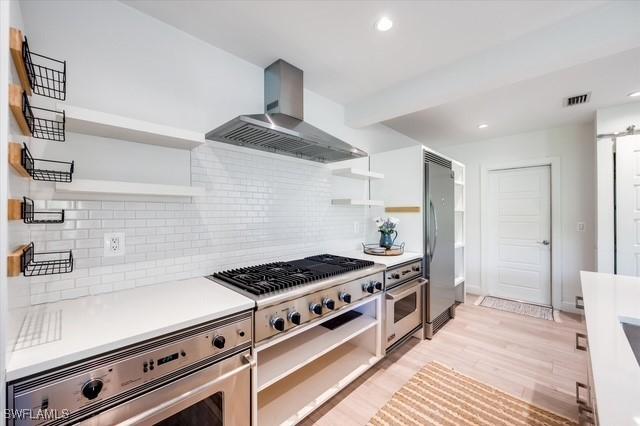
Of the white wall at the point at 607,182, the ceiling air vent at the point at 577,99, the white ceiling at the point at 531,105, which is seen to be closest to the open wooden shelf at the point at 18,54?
the white ceiling at the point at 531,105

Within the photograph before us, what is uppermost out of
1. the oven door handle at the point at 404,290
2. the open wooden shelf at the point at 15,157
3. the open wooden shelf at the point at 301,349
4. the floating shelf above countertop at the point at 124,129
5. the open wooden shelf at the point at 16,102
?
the floating shelf above countertop at the point at 124,129

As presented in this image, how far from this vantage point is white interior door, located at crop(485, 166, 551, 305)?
3832 mm

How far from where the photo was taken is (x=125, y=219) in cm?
152

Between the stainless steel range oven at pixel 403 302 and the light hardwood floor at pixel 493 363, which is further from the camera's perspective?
the stainless steel range oven at pixel 403 302

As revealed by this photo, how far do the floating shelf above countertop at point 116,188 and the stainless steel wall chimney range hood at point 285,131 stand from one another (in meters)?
0.45

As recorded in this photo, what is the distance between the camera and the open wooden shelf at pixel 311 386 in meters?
1.54

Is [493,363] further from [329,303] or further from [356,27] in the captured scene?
[356,27]

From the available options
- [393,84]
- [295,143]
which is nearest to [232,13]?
[295,143]

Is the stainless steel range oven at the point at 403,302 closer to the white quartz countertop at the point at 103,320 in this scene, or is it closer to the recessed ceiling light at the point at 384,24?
the white quartz countertop at the point at 103,320

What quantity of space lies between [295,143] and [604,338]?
6.15 ft

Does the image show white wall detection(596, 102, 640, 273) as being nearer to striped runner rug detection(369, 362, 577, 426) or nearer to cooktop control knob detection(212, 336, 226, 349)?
striped runner rug detection(369, 362, 577, 426)

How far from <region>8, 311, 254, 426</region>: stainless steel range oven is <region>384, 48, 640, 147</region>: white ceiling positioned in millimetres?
3062

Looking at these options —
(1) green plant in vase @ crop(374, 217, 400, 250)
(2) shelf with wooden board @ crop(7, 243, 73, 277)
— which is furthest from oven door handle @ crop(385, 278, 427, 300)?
(2) shelf with wooden board @ crop(7, 243, 73, 277)

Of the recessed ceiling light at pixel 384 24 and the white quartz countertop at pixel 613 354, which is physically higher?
the recessed ceiling light at pixel 384 24
